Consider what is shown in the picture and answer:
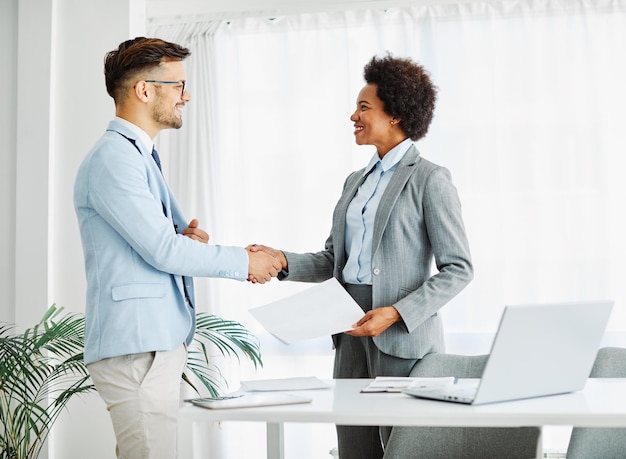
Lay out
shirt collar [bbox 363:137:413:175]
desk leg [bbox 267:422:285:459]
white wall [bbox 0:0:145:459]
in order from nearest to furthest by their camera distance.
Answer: desk leg [bbox 267:422:285:459] → shirt collar [bbox 363:137:413:175] → white wall [bbox 0:0:145:459]

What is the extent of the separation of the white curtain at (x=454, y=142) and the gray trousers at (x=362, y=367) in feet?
5.30

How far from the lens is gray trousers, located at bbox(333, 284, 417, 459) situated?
2.15 metres

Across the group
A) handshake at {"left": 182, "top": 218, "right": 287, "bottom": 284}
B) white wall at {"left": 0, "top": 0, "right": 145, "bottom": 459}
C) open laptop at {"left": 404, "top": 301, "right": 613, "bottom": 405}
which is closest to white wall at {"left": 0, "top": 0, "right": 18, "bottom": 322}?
white wall at {"left": 0, "top": 0, "right": 145, "bottom": 459}

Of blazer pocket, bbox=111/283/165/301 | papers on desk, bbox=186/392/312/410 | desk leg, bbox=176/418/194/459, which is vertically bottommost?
desk leg, bbox=176/418/194/459

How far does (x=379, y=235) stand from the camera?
7.15 feet

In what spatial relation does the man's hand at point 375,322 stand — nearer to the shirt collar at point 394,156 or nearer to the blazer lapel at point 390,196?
the blazer lapel at point 390,196

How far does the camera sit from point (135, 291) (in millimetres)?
1832

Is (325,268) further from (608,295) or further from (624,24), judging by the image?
(624,24)

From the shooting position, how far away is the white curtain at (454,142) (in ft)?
12.2

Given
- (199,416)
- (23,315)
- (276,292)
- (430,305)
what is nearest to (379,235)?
(430,305)

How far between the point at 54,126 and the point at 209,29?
1.06 m

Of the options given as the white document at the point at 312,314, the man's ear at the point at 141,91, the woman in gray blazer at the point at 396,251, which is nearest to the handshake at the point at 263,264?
the woman in gray blazer at the point at 396,251

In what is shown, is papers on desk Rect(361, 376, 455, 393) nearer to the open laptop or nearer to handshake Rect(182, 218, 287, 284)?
the open laptop

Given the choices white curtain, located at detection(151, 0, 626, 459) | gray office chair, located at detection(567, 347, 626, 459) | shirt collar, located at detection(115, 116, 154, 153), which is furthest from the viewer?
white curtain, located at detection(151, 0, 626, 459)
